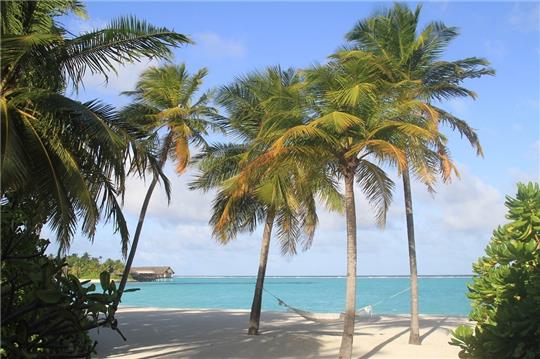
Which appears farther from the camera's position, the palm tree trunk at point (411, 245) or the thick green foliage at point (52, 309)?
the palm tree trunk at point (411, 245)

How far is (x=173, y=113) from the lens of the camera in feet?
48.3

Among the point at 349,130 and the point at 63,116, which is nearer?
the point at 63,116

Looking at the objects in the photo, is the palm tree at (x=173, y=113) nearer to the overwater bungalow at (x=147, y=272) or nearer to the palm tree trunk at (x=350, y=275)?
the palm tree trunk at (x=350, y=275)

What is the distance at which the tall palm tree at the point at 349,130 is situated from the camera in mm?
9617

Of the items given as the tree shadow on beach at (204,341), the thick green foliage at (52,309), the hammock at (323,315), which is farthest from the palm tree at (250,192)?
the thick green foliage at (52,309)

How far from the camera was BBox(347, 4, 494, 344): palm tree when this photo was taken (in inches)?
532

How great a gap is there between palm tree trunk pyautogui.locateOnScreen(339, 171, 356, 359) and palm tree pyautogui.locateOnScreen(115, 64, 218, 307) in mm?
5803

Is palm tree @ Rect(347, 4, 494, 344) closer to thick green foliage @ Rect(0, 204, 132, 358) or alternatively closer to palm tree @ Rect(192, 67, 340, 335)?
palm tree @ Rect(192, 67, 340, 335)

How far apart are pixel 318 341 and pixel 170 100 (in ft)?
24.8

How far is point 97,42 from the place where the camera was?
7773 mm

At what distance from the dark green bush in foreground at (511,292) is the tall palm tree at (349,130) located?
5.08 m

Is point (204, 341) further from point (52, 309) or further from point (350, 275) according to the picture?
point (52, 309)

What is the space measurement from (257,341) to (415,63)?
7915mm

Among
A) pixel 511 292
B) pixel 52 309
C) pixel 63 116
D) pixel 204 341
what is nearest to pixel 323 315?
pixel 204 341
